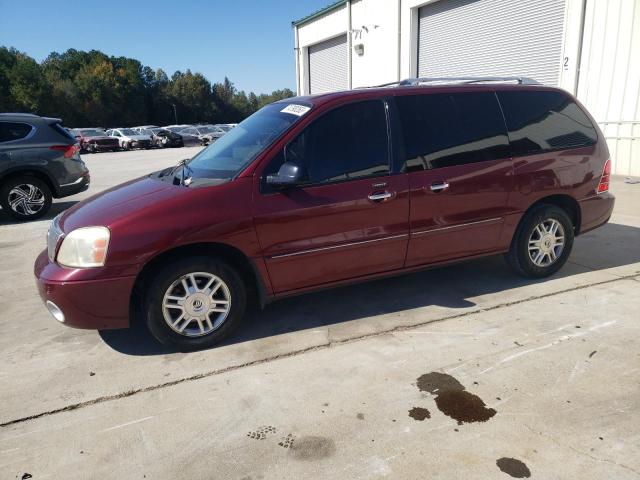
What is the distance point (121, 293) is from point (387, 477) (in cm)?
204

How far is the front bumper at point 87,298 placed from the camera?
3.20m

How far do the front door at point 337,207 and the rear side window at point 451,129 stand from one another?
0.23 metres

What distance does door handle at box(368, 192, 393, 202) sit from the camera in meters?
3.72

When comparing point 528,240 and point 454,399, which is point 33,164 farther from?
point 454,399

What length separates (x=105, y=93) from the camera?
220ft

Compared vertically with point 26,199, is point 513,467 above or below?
below

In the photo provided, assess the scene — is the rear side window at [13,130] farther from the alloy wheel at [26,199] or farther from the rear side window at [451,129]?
the rear side window at [451,129]

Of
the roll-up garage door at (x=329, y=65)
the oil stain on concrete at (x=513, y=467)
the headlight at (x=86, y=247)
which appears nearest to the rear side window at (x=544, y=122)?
the oil stain on concrete at (x=513, y=467)

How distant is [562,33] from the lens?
1184 cm

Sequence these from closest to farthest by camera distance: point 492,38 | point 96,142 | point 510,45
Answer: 1. point 510,45
2. point 492,38
3. point 96,142

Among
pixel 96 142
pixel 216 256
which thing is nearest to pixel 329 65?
pixel 96 142

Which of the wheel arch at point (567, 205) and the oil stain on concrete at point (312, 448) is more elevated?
the wheel arch at point (567, 205)

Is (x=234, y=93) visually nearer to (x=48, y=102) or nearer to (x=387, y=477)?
(x=48, y=102)

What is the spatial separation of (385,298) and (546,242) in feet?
5.40
